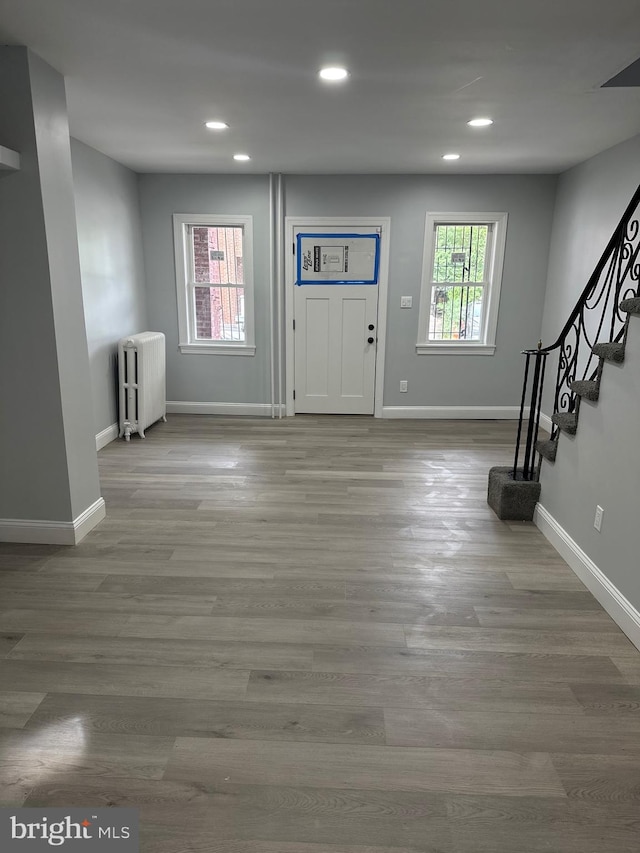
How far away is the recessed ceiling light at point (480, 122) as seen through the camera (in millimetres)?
3477

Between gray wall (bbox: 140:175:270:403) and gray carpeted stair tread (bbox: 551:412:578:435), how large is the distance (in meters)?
3.55

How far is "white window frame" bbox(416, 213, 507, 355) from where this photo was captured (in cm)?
548

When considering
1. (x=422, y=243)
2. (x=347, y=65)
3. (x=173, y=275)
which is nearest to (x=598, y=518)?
(x=347, y=65)

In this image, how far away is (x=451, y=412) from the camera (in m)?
6.02

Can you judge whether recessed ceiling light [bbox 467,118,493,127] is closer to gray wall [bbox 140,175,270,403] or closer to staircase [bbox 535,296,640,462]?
staircase [bbox 535,296,640,462]

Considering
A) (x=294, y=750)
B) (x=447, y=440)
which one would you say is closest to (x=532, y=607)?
(x=294, y=750)

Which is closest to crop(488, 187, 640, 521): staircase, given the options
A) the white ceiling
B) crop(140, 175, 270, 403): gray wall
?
the white ceiling

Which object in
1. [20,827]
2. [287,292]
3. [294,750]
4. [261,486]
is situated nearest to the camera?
[20,827]

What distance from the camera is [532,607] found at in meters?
2.55

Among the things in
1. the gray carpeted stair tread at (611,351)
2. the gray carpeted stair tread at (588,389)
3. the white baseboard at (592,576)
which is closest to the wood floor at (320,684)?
the white baseboard at (592,576)

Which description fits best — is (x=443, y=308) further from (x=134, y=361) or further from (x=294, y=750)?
(x=294, y=750)

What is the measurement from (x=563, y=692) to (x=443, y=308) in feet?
14.7

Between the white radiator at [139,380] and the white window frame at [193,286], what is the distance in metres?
0.48

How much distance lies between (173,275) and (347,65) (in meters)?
3.63
